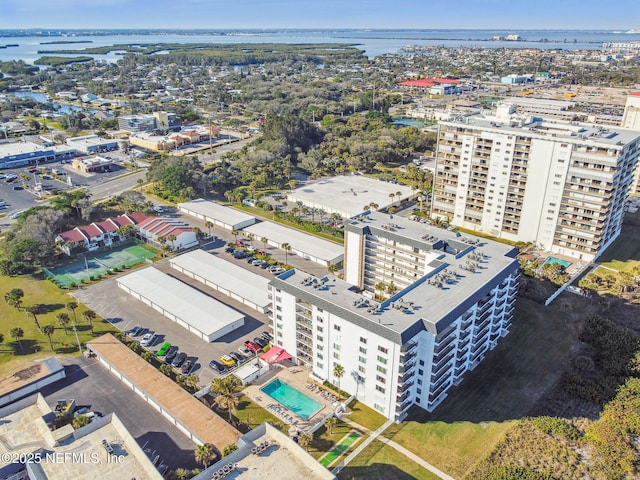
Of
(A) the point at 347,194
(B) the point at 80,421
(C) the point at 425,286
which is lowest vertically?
(A) the point at 347,194

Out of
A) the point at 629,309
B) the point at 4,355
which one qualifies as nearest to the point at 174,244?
the point at 4,355

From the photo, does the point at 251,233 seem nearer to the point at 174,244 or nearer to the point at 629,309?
the point at 174,244

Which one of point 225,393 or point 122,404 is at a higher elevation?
point 225,393

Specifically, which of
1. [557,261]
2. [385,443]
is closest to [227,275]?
[385,443]

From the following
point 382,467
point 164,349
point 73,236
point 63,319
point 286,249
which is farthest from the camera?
point 73,236

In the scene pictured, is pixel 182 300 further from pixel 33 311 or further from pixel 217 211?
pixel 217 211

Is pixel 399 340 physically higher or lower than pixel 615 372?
higher

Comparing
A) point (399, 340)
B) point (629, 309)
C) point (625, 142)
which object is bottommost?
point (629, 309)
